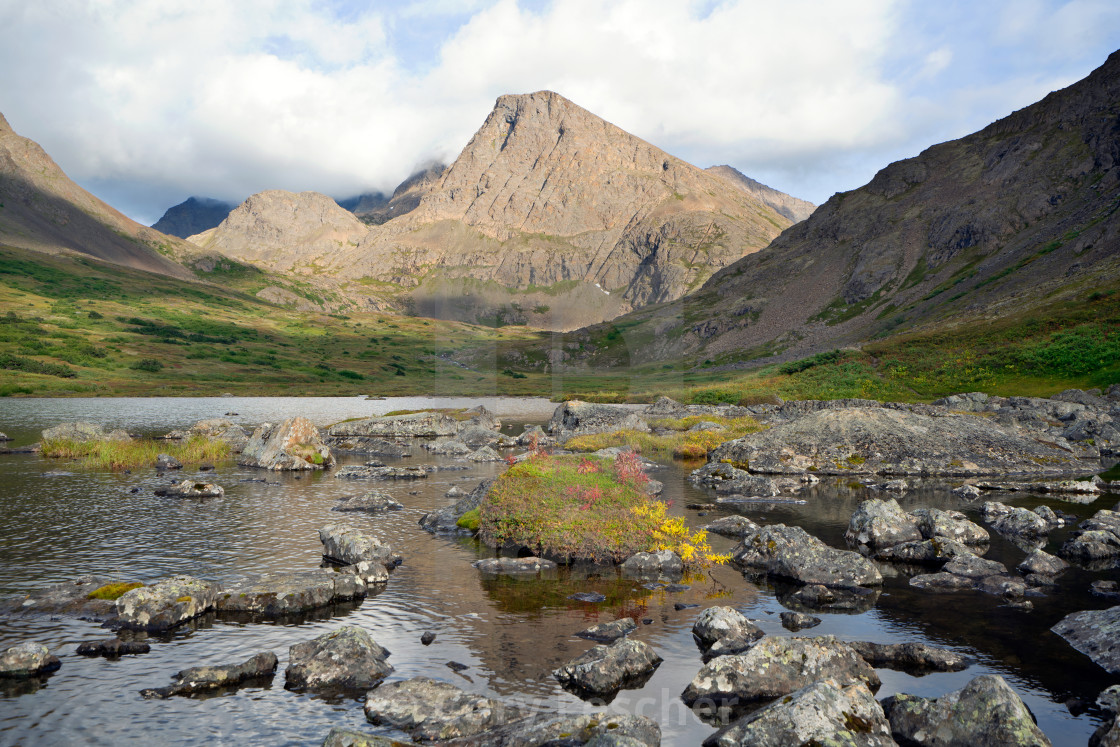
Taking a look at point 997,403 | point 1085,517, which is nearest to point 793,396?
point 997,403

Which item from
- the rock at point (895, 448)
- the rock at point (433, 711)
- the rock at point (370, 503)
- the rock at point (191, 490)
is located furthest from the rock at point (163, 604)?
the rock at point (895, 448)

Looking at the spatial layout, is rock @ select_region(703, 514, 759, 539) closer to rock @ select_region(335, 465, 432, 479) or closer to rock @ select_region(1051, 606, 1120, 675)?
rock @ select_region(1051, 606, 1120, 675)

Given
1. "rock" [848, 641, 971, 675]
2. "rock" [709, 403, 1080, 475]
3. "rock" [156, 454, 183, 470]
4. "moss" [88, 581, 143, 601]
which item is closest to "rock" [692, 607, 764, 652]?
"rock" [848, 641, 971, 675]

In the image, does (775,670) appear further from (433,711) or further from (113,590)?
(113,590)

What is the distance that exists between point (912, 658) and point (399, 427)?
64.8 meters

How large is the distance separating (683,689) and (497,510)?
1396cm

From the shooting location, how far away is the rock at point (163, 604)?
18.0 meters

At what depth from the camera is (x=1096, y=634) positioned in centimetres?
1648

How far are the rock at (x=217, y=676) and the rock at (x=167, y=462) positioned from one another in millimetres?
38582

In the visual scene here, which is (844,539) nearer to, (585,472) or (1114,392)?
(585,472)

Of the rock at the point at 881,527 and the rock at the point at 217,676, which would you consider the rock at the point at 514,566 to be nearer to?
the rock at the point at 217,676

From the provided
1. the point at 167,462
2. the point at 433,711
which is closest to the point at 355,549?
the point at 433,711

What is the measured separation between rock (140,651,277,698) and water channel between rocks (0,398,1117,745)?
372 mm

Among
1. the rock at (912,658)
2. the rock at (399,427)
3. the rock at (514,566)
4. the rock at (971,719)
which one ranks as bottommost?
the rock at (514,566)
